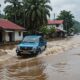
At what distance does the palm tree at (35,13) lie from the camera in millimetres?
63625

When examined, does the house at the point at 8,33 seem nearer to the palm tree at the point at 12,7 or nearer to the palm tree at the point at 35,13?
the palm tree at the point at 35,13

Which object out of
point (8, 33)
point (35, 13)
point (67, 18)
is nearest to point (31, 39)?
point (8, 33)

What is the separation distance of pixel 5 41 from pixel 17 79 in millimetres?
32070

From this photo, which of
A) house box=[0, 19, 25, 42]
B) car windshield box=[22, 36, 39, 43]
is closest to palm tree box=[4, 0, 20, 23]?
house box=[0, 19, 25, 42]

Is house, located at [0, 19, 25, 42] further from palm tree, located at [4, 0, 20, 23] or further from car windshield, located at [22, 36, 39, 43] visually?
car windshield, located at [22, 36, 39, 43]

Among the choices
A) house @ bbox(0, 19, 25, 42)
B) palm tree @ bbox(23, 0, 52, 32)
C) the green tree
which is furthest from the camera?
the green tree

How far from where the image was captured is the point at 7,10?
68438 millimetres

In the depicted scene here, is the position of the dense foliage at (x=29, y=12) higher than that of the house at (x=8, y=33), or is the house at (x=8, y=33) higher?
the dense foliage at (x=29, y=12)

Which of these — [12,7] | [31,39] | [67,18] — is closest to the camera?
[31,39]

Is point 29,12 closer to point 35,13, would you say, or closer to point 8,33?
point 35,13

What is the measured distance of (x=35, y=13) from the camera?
6378cm

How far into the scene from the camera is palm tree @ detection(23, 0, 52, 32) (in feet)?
209

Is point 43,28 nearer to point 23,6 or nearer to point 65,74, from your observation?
point 23,6

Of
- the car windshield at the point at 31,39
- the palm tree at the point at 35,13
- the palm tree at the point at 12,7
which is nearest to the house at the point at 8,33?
the palm tree at the point at 35,13
